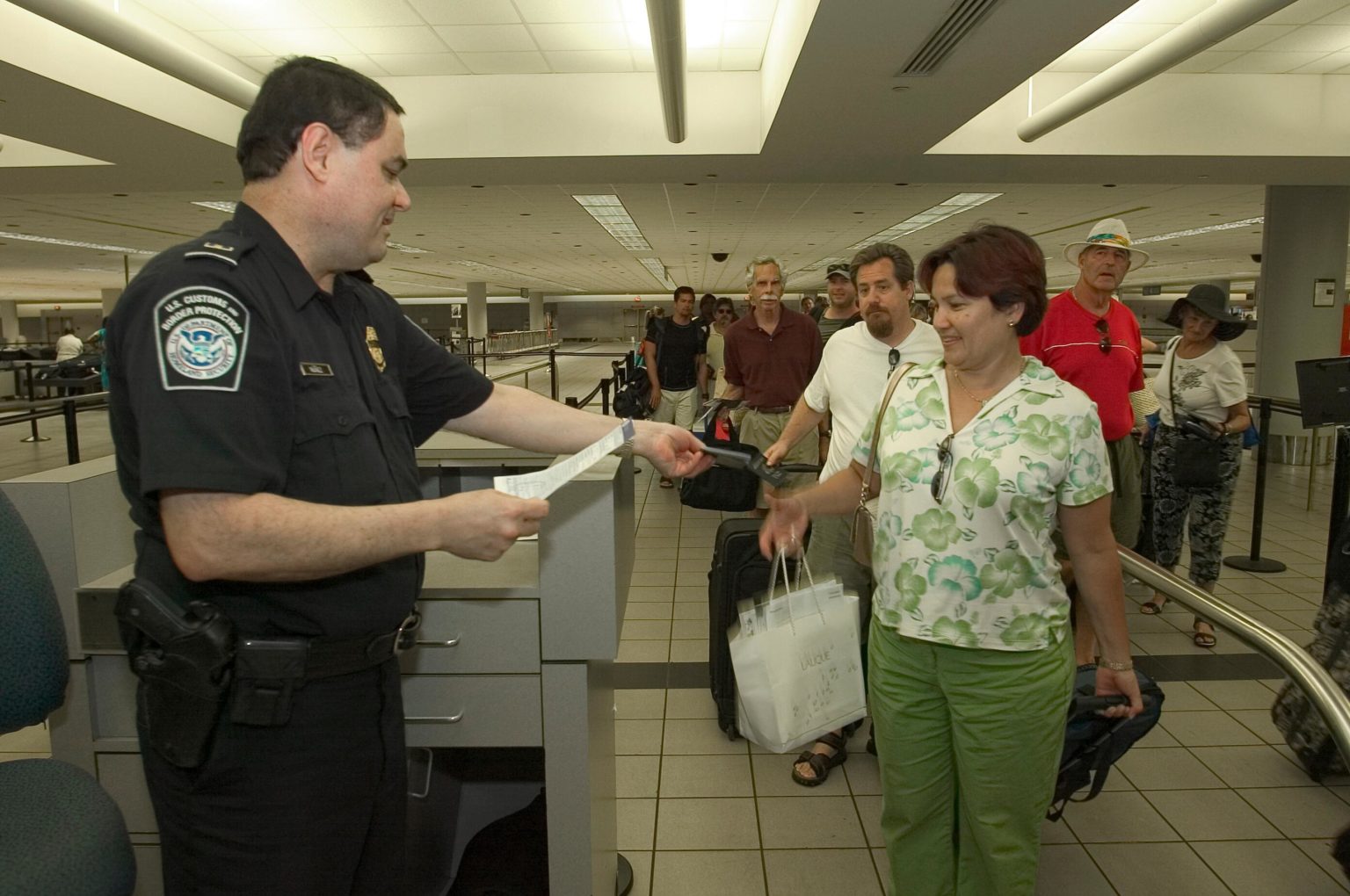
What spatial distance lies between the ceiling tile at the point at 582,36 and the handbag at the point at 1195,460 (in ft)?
13.9

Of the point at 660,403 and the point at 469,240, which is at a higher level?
the point at 469,240

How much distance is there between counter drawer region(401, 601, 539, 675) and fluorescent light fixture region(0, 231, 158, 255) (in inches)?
609

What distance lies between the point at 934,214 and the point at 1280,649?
38.5ft

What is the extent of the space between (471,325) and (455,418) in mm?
25615

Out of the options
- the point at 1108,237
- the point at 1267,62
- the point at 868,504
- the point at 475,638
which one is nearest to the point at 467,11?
the point at 1108,237

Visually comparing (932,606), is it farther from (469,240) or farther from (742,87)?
(469,240)

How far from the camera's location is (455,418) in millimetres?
1655

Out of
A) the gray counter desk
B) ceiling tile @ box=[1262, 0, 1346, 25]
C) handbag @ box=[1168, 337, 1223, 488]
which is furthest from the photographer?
ceiling tile @ box=[1262, 0, 1346, 25]

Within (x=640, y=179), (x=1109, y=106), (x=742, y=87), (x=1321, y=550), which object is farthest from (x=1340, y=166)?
(x=640, y=179)

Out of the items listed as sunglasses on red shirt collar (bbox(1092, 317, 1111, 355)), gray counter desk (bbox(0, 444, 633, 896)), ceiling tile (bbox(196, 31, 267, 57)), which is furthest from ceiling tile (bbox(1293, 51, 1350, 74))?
ceiling tile (bbox(196, 31, 267, 57))

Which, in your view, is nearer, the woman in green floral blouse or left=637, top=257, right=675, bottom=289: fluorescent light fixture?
the woman in green floral blouse

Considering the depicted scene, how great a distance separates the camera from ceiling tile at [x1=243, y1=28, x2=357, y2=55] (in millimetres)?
5758

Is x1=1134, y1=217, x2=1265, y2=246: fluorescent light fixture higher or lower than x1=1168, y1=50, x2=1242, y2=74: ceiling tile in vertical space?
lower

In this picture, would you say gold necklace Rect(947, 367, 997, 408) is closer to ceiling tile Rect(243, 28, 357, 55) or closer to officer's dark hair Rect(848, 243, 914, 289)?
officer's dark hair Rect(848, 243, 914, 289)
